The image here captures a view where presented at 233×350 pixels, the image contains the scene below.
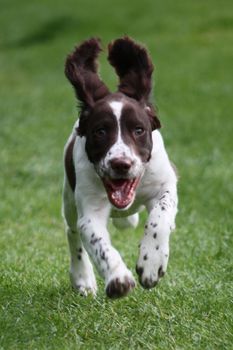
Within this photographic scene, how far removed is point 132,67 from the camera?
5887 mm

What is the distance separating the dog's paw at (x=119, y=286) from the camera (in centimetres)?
484

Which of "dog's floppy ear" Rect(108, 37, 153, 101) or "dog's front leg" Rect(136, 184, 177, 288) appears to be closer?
"dog's front leg" Rect(136, 184, 177, 288)

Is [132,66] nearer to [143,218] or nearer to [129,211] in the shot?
[129,211]

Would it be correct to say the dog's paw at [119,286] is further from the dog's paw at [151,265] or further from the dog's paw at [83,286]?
the dog's paw at [83,286]

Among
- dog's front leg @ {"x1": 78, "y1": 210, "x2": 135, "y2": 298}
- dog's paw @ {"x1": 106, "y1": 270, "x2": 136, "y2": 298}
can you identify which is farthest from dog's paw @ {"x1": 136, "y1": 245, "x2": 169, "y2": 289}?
dog's paw @ {"x1": 106, "y1": 270, "x2": 136, "y2": 298}

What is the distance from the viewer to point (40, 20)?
3266cm

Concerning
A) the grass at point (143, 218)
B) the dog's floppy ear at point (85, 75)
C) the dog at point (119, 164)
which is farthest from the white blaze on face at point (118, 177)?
the grass at point (143, 218)

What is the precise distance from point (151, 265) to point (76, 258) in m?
1.65

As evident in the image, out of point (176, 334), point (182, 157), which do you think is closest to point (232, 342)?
point (176, 334)

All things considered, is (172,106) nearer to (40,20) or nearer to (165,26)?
(165,26)

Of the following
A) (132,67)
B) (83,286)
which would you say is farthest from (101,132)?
(83,286)

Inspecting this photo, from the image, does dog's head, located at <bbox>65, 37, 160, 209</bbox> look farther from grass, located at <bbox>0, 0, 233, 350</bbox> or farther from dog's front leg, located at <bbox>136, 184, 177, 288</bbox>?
grass, located at <bbox>0, 0, 233, 350</bbox>

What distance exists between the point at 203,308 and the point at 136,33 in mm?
23879

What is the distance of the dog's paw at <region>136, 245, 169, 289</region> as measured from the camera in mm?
5121
